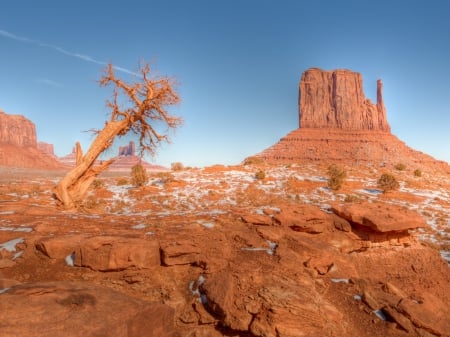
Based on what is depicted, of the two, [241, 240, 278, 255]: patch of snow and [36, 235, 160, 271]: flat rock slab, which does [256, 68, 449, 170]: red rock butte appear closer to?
[241, 240, 278, 255]: patch of snow

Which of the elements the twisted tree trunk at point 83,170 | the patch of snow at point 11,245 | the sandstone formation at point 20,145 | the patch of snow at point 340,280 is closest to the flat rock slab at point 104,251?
the patch of snow at point 11,245

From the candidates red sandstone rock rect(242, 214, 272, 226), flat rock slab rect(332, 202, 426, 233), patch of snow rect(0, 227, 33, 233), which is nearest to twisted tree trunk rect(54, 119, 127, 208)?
patch of snow rect(0, 227, 33, 233)

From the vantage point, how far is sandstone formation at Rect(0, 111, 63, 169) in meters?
109

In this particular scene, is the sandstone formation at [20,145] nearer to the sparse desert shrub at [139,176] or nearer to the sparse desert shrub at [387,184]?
the sparse desert shrub at [139,176]

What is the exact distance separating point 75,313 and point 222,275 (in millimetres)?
2910

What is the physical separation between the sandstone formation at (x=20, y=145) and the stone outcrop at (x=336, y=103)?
97696 mm

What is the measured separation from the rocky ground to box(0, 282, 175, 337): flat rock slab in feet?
0.04

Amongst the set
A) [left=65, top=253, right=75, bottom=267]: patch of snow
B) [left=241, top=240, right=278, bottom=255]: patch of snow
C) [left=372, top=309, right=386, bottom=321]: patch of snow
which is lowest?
[left=372, top=309, right=386, bottom=321]: patch of snow

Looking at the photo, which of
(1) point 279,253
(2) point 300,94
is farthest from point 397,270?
(2) point 300,94

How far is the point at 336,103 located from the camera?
3516 inches

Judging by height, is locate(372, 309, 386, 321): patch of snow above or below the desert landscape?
below

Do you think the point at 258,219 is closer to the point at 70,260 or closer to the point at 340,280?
the point at 340,280

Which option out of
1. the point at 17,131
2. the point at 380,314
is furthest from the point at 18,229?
the point at 17,131

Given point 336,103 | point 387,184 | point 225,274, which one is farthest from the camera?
point 336,103
